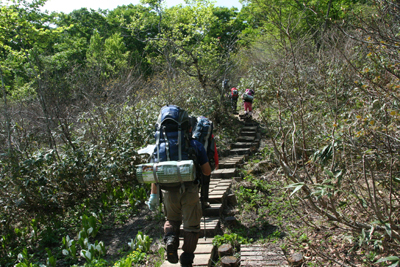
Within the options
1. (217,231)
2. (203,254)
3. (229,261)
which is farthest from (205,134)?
(229,261)

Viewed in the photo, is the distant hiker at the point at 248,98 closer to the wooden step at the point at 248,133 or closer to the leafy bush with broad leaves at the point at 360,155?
the wooden step at the point at 248,133

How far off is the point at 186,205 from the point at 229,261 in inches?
36.8

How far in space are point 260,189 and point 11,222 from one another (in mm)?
4239

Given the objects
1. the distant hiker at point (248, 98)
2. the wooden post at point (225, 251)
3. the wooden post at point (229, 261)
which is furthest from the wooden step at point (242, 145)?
the wooden post at point (229, 261)

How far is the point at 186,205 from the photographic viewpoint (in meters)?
3.73

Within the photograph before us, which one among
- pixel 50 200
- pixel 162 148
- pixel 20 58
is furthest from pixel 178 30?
pixel 162 148

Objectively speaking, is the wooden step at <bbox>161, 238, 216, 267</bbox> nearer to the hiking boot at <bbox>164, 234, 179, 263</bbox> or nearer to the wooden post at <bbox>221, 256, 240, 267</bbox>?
the wooden post at <bbox>221, 256, 240, 267</bbox>

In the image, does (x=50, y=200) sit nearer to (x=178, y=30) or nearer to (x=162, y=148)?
(x=162, y=148)

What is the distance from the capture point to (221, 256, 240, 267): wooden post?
A: 159 inches

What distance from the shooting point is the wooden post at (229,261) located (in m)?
4.04

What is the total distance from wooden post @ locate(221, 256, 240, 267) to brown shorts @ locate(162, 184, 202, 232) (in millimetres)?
637

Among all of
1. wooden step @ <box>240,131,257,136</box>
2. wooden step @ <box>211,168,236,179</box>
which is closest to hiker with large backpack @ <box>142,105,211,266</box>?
wooden step @ <box>211,168,236,179</box>

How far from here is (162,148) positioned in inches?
149

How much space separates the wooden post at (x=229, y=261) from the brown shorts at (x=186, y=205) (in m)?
0.64
